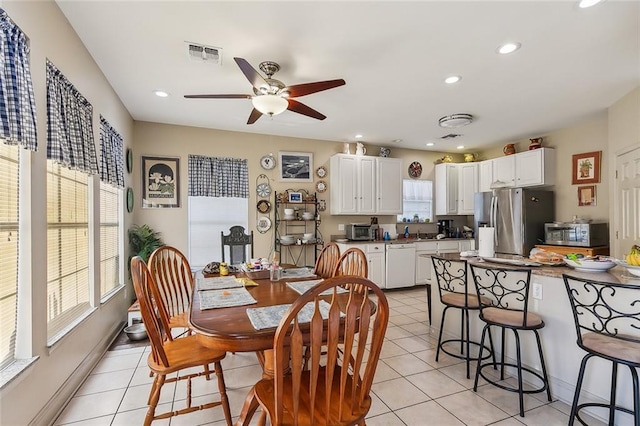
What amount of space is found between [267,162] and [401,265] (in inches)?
115

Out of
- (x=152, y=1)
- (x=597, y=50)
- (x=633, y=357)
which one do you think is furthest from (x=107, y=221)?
(x=597, y=50)

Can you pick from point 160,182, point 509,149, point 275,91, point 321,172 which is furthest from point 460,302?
point 160,182

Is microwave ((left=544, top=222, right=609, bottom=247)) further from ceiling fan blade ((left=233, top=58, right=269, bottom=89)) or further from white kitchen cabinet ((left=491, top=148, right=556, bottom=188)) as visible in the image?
ceiling fan blade ((left=233, top=58, right=269, bottom=89))

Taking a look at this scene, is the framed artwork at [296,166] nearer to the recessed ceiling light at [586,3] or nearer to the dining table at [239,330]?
the dining table at [239,330]

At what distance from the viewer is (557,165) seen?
5023mm

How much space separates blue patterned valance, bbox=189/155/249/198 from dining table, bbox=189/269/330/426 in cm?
298

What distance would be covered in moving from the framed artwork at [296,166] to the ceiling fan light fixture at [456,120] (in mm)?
2243

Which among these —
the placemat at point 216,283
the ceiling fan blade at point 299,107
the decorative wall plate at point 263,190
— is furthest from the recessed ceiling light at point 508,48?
the decorative wall plate at point 263,190

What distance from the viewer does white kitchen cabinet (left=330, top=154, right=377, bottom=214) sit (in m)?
5.45

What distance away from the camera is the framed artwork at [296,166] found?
533 cm

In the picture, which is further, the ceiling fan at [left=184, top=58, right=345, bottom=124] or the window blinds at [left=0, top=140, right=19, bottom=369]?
the ceiling fan at [left=184, top=58, right=345, bottom=124]

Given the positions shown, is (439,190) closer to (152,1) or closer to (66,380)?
(152,1)

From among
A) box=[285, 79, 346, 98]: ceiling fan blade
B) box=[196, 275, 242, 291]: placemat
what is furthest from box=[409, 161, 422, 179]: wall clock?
box=[196, 275, 242, 291]: placemat

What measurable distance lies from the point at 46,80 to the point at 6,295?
1315 millimetres
